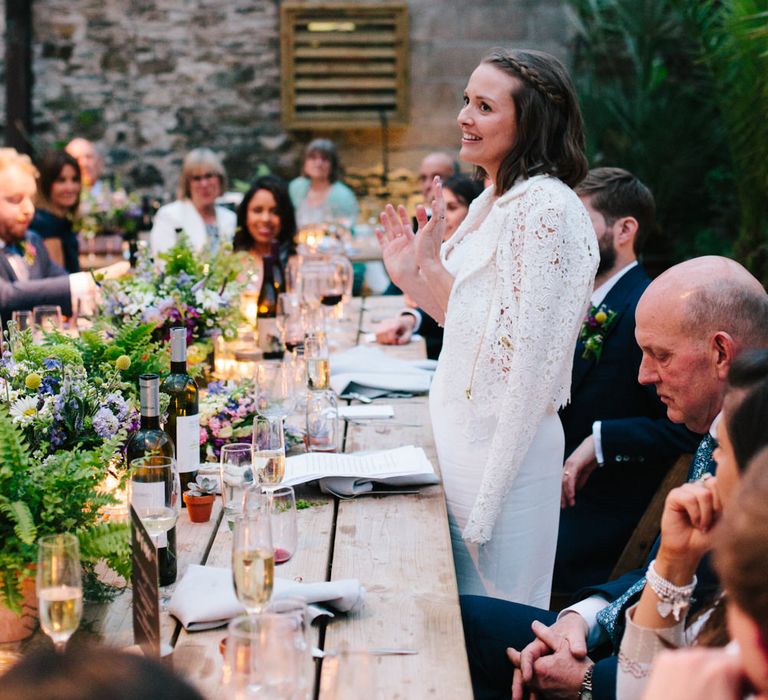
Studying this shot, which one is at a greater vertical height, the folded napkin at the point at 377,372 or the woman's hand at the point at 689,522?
the woman's hand at the point at 689,522

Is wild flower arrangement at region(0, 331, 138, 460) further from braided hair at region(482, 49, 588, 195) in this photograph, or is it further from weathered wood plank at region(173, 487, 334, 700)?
braided hair at region(482, 49, 588, 195)

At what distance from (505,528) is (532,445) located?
21 cm

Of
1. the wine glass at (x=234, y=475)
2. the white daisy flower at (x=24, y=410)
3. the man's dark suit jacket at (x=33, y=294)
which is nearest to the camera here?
the white daisy flower at (x=24, y=410)

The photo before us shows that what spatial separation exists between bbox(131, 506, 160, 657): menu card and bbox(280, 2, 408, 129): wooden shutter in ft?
23.7

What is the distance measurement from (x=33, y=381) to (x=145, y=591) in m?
0.56

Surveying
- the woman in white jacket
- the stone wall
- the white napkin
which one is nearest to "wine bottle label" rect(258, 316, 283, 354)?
the white napkin

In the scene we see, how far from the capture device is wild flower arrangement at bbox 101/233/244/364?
3.13 m

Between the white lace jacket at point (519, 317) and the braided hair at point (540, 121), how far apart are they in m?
0.07

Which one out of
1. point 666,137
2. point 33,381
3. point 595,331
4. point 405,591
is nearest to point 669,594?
point 405,591

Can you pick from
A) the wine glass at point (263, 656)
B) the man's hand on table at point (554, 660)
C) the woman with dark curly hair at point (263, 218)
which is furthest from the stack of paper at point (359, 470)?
the woman with dark curly hair at point (263, 218)

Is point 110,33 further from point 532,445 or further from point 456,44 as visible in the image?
point 532,445

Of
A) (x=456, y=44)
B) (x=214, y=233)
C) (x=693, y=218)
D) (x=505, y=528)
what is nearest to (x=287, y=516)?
(x=505, y=528)

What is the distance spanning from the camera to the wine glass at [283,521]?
1.70 meters

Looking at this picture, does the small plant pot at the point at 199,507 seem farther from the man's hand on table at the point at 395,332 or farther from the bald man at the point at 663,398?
the man's hand on table at the point at 395,332
